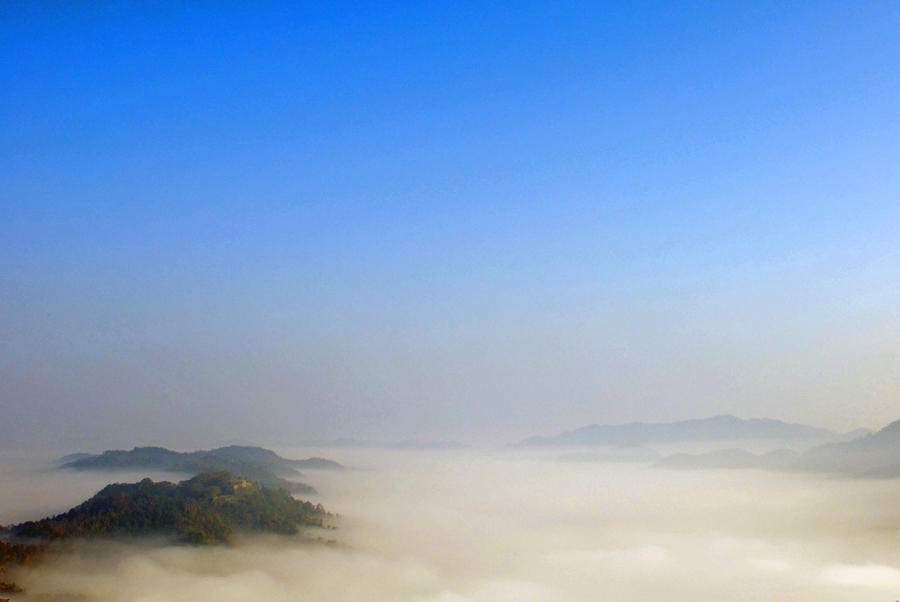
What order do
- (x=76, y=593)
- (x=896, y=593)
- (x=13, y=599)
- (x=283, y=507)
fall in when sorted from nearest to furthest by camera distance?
(x=13, y=599), (x=76, y=593), (x=283, y=507), (x=896, y=593)

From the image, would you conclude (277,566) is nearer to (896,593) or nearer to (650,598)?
(650,598)

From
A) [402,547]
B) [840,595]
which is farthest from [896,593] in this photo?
[402,547]

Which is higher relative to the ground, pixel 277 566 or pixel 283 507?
pixel 283 507

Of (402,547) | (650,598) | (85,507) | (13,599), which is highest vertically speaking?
(85,507)

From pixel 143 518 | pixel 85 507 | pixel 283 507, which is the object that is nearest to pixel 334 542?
pixel 283 507

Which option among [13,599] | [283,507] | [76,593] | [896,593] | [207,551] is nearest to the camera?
[13,599]

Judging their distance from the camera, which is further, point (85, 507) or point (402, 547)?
point (402, 547)
